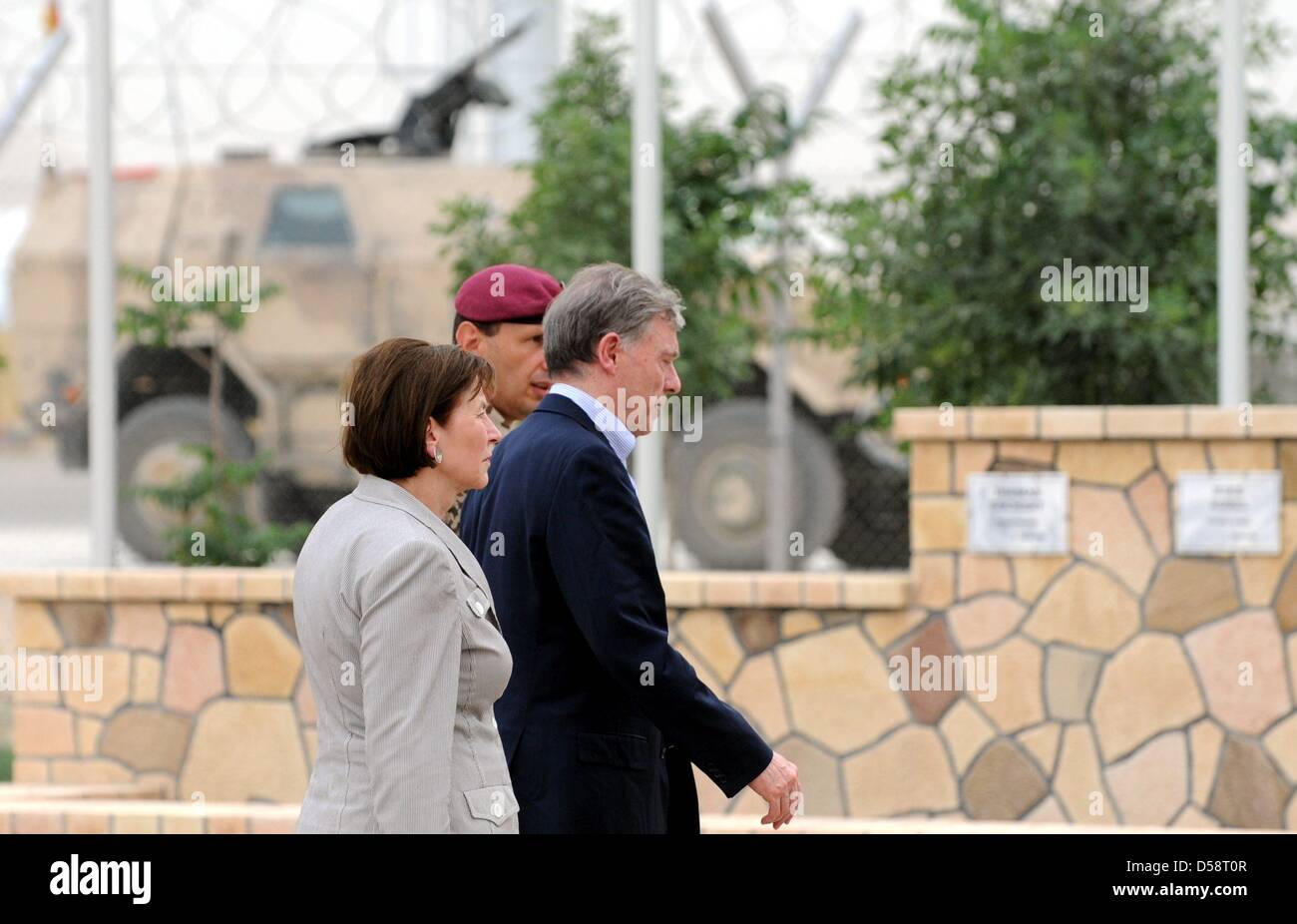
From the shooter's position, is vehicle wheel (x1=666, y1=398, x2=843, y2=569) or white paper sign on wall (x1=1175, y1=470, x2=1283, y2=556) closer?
white paper sign on wall (x1=1175, y1=470, x2=1283, y2=556)

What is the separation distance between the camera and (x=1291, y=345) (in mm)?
6371

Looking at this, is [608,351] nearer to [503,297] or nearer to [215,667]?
[503,297]

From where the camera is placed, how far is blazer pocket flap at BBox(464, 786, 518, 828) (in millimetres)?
2342

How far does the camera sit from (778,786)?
281 centimetres

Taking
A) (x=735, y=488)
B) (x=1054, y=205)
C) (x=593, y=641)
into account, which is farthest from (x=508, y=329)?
(x=735, y=488)

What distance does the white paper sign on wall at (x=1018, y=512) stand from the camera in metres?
5.33

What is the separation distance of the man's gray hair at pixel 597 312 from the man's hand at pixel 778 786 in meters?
0.70

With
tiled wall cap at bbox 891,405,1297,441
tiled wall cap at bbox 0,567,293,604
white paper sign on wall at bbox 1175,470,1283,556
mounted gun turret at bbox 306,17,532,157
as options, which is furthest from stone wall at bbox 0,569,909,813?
mounted gun turret at bbox 306,17,532,157

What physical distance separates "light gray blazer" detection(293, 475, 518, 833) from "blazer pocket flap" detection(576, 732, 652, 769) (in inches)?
14.1

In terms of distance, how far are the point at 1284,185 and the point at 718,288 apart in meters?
2.03

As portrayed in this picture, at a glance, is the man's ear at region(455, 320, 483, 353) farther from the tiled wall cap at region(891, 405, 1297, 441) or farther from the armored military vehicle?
the armored military vehicle

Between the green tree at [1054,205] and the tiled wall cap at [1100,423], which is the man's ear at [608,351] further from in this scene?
the green tree at [1054,205]
